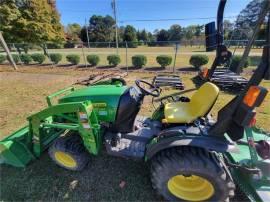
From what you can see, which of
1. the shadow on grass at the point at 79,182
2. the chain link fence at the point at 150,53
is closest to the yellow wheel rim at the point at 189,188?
the shadow on grass at the point at 79,182

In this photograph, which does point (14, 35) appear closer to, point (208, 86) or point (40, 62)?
point (40, 62)

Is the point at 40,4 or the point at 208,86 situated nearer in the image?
the point at 208,86

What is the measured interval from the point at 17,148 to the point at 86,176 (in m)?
1.05

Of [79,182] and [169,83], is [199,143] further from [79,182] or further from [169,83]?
[169,83]

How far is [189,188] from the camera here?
227 cm

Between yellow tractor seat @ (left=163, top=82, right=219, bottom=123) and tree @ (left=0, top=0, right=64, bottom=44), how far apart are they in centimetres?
1821

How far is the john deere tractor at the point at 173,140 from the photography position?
6.37 feet

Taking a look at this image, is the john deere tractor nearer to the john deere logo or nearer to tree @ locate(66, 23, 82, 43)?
the john deere logo

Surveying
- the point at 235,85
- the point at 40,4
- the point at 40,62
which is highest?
the point at 40,4

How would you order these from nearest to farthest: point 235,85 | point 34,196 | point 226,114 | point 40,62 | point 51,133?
point 226,114
point 34,196
point 51,133
point 235,85
point 40,62

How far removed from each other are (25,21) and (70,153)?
59.3 ft

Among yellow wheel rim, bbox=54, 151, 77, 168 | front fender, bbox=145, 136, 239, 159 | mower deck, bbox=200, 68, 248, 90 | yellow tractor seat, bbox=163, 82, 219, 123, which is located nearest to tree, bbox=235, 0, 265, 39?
yellow tractor seat, bbox=163, 82, 219, 123

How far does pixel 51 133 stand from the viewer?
3.04 metres

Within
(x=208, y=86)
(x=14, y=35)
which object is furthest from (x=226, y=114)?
(x=14, y=35)
